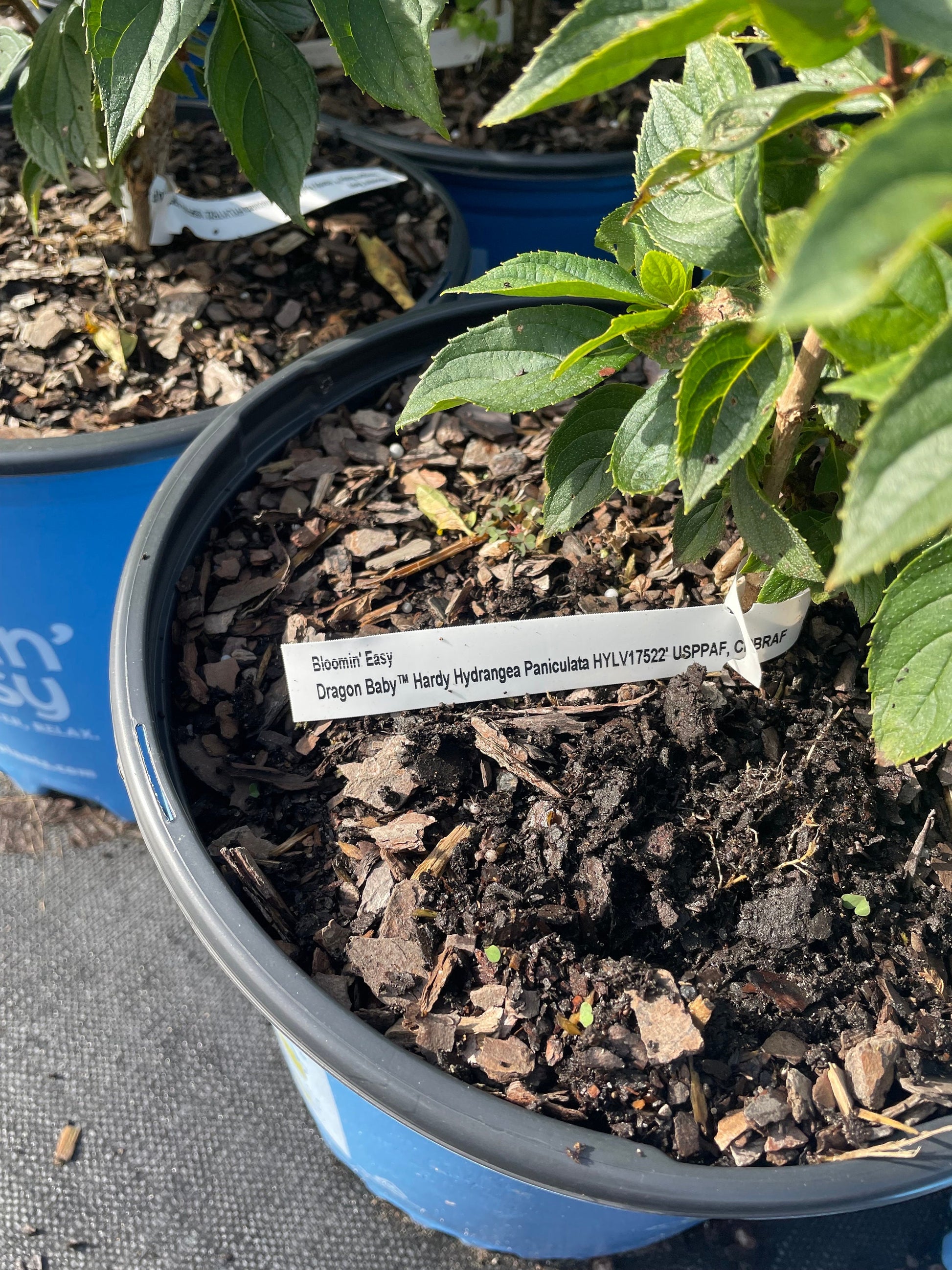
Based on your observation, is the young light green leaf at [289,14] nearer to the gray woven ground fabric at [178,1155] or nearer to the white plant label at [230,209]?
the white plant label at [230,209]

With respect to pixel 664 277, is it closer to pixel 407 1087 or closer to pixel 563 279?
pixel 563 279

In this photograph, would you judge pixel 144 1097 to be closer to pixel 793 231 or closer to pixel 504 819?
pixel 504 819

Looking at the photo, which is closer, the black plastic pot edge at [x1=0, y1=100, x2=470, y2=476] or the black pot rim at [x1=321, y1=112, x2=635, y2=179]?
the black plastic pot edge at [x1=0, y1=100, x2=470, y2=476]

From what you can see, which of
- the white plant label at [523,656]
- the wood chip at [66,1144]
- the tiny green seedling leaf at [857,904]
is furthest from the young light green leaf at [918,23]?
the wood chip at [66,1144]

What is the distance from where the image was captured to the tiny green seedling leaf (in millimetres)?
882

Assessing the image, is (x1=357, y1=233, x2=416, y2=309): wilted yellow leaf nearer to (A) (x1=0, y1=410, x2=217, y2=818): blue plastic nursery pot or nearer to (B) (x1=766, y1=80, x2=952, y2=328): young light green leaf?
(A) (x1=0, y1=410, x2=217, y2=818): blue plastic nursery pot

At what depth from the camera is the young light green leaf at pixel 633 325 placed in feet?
2.35

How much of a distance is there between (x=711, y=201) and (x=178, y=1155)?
4.10ft

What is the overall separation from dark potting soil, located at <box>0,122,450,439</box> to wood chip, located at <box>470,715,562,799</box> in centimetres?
66

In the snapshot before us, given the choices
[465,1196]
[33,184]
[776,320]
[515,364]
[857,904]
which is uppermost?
[776,320]

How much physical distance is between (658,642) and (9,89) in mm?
1566

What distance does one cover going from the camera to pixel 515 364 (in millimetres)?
852

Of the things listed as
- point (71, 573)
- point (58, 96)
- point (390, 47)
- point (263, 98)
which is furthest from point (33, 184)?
point (390, 47)

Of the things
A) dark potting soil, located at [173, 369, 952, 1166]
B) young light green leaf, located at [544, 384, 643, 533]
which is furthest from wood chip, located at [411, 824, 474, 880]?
young light green leaf, located at [544, 384, 643, 533]
